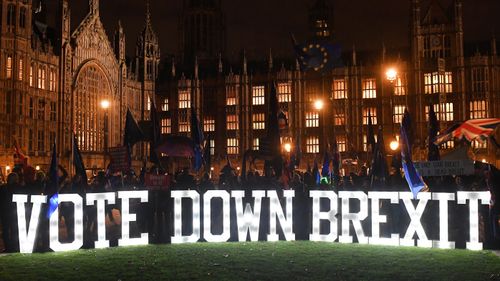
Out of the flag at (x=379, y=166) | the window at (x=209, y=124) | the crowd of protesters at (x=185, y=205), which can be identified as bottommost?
the crowd of protesters at (x=185, y=205)

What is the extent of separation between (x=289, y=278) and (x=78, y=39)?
5132 cm

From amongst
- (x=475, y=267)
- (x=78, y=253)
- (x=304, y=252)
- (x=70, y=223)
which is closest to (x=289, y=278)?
(x=304, y=252)

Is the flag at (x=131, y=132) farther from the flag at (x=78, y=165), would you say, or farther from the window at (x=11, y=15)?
the window at (x=11, y=15)

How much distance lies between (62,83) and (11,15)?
852cm

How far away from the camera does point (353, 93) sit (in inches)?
2456

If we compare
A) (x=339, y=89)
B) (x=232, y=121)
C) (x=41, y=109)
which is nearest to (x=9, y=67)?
(x=41, y=109)

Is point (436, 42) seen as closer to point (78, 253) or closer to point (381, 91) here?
point (381, 91)

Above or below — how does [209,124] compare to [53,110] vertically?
below

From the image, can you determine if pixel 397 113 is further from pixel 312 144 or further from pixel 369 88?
pixel 312 144

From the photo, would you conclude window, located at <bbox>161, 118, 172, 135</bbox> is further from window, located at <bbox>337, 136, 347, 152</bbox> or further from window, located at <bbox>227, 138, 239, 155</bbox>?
window, located at <bbox>337, 136, 347, 152</bbox>

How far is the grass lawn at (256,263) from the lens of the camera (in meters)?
11.3

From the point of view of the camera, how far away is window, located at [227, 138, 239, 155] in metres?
66.6

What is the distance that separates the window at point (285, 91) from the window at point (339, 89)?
16.8ft

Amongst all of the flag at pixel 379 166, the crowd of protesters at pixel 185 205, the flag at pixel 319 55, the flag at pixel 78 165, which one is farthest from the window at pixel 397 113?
the flag at pixel 78 165
